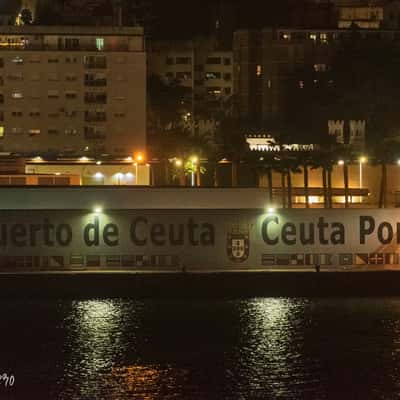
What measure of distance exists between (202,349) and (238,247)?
4435mm

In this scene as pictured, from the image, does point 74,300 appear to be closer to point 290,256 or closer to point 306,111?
point 290,256

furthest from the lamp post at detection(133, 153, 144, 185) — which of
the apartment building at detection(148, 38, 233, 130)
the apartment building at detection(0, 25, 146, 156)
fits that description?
the apartment building at detection(148, 38, 233, 130)

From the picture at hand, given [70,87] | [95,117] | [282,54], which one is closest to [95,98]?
[95,117]

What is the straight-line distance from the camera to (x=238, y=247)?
23062mm

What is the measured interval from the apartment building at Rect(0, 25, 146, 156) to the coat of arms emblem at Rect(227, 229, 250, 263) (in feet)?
60.4

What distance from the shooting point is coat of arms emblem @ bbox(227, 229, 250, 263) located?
23000mm

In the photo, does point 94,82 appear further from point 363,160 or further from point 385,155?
point 385,155

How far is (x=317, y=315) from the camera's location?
21.5m

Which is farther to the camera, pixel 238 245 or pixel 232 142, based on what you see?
pixel 232 142

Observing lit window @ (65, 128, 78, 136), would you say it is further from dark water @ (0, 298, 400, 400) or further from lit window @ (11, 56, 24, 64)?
dark water @ (0, 298, 400, 400)

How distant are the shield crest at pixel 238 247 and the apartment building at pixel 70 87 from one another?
18428mm

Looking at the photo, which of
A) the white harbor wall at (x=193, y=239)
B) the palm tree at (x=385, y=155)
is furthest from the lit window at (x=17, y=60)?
the white harbor wall at (x=193, y=239)

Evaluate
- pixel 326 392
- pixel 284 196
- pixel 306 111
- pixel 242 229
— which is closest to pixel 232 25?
pixel 306 111

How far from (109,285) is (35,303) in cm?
160
